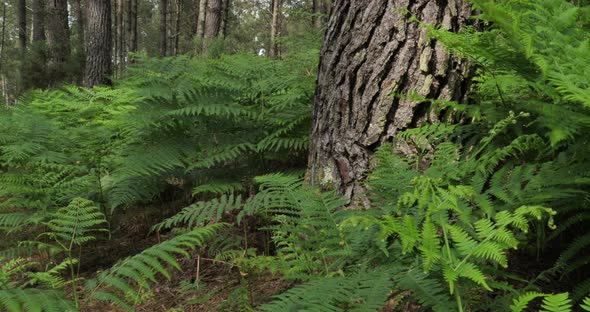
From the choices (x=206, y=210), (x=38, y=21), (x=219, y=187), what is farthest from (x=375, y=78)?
(x=38, y=21)

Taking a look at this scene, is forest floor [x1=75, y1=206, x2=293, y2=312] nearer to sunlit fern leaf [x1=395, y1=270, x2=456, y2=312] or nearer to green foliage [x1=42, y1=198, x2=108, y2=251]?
green foliage [x1=42, y1=198, x2=108, y2=251]

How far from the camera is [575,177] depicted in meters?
1.29

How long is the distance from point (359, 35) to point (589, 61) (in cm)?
111

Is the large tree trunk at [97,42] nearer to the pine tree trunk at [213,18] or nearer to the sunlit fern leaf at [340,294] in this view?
the pine tree trunk at [213,18]

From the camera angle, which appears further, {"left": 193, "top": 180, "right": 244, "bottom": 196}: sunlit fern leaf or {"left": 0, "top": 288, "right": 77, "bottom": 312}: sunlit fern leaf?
{"left": 193, "top": 180, "right": 244, "bottom": 196}: sunlit fern leaf

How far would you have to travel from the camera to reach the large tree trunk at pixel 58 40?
441 inches

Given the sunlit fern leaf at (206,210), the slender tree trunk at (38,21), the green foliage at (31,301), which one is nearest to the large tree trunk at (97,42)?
the sunlit fern leaf at (206,210)

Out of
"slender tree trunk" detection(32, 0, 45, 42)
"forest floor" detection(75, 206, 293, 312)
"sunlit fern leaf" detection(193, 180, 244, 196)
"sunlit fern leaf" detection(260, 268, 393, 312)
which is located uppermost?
"slender tree trunk" detection(32, 0, 45, 42)

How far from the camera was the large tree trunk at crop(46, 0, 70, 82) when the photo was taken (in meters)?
11.2

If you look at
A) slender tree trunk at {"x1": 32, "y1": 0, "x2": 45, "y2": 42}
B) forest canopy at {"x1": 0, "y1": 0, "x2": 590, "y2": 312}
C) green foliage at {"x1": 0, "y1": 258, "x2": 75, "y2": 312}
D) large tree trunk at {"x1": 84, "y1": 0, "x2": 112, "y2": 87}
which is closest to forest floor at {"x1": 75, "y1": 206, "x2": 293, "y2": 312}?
forest canopy at {"x1": 0, "y1": 0, "x2": 590, "y2": 312}

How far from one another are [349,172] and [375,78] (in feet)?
1.64

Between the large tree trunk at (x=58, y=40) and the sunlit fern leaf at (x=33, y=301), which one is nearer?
the sunlit fern leaf at (x=33, y=301)

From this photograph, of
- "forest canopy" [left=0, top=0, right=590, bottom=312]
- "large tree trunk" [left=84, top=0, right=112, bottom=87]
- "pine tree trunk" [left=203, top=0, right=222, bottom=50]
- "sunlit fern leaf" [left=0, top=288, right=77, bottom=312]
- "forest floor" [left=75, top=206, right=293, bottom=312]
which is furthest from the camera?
"pine tree trunk" [left=203, top=0, right=222, bottom=50]

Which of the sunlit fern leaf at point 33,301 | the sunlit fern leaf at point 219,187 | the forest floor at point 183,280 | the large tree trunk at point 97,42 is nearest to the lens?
the sunlit fern leaf at point 33,301
